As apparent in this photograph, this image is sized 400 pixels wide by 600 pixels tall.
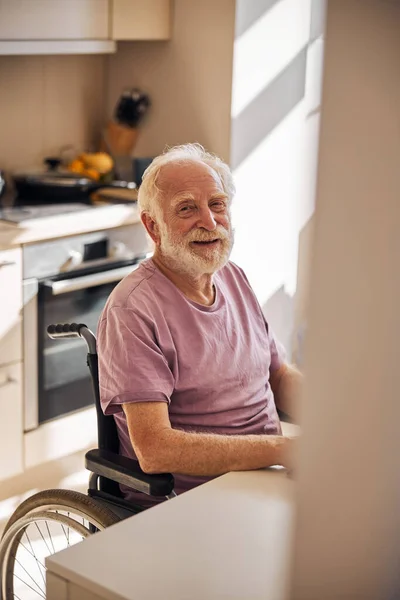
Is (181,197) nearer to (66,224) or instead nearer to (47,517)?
(47,517)

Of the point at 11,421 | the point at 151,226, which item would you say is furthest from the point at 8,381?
the point at 151,226

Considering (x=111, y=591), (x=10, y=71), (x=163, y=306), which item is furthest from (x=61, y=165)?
(x=111, y=591)

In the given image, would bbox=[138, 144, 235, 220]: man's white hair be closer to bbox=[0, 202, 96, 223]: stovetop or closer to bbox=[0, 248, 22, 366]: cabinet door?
bbox=[0, 248, 22, 366]: cabinet door

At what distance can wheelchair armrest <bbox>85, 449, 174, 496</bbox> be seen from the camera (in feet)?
5.28

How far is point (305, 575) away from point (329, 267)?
268 mm

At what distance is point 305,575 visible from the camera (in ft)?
2.54

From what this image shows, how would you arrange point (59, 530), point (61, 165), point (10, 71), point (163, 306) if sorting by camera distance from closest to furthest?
point (163, 306) → point (59, 530) → point (10, 71) → point (61, 165)

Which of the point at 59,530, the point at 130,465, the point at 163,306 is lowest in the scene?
the point at 59,530

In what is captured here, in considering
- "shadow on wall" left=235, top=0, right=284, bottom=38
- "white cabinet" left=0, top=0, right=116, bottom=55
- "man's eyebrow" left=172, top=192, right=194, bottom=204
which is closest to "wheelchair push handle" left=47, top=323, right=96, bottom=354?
"man's eyebrow" left=172, top=192, right=194, bottom=204

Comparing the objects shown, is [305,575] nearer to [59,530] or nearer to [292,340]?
[59,530]

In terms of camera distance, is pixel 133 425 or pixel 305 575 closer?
pixel 305 575

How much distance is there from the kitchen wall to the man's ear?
5.16 ft

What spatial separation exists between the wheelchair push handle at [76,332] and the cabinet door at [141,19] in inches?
76.2

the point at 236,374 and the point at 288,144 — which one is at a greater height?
the point at 288,144
